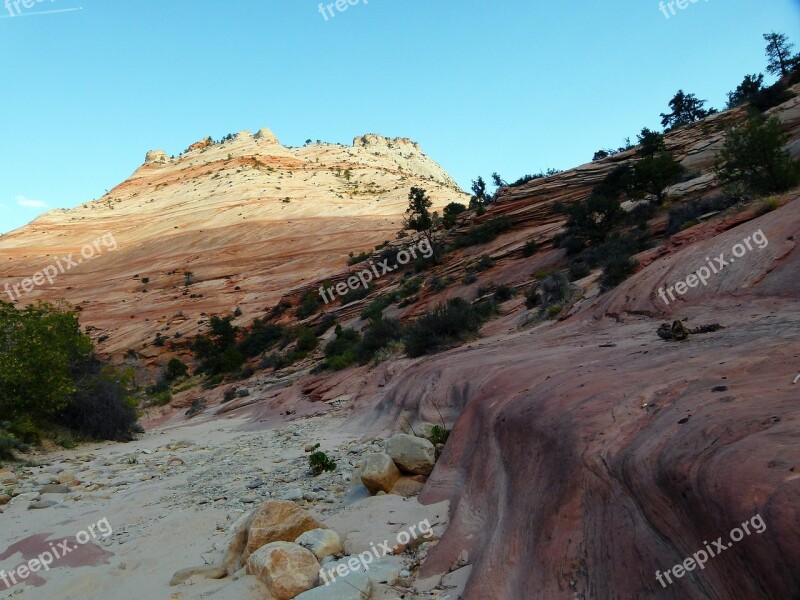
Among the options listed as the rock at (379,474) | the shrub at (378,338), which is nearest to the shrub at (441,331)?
the shrub at (378,338)

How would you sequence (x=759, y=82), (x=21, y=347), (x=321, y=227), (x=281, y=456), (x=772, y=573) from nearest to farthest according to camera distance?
1. (x=772, y=573)
2. (x=281, y=456)
3. (x=21, y=347)
4. (x=759, y=82)
5. (x=321, y=227)

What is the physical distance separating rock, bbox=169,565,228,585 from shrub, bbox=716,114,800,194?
1521cm

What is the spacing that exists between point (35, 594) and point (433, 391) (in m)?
5.78

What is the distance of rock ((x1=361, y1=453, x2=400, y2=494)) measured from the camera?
614 cm

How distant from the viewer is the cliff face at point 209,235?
155ft

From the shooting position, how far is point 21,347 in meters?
14.4

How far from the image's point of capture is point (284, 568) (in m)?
4.32

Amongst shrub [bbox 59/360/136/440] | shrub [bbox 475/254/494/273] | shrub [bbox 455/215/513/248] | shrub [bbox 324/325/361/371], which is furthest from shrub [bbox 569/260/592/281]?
shrub [bbox 59/360/136/440]

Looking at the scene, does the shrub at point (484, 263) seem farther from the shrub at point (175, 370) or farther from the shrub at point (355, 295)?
the shrub at point (175, 370)

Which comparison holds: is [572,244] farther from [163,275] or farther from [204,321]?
[163,275]

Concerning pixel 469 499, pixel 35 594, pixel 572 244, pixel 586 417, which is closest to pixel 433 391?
pixel 469 499

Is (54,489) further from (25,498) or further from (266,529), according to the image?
(266,529)

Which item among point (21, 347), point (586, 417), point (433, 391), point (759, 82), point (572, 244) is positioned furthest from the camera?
point (759, 82)

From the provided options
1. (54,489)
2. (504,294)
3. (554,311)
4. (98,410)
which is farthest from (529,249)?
(54,489)
